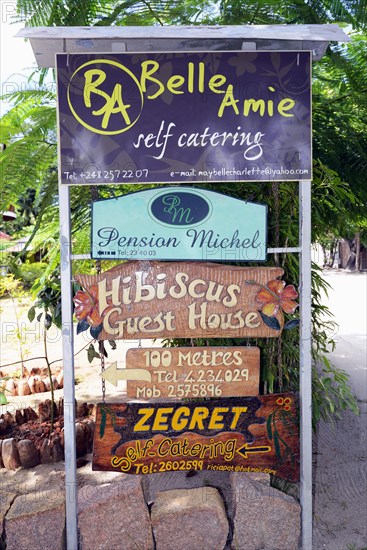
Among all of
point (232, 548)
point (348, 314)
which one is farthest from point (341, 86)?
point (348, 314)

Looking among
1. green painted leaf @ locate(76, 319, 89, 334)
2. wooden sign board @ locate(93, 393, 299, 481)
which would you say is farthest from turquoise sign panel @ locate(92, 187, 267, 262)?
wooden sign board @ locate(93, 393, 299, 481)

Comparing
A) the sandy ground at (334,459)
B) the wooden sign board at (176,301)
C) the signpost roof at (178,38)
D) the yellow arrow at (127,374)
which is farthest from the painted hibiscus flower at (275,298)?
the sandy ground at (334,459)

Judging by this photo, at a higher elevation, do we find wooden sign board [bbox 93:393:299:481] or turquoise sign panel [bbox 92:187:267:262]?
turquoise sign panel [bbox 92:187:267:262]

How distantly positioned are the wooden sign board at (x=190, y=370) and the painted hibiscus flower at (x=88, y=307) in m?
0.31

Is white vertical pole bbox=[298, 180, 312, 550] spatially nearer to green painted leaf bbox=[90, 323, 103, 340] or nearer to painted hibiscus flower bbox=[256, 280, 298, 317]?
painted hibiscus flower bbox=[256, 280, 298, 317]

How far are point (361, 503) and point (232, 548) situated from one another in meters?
1.19

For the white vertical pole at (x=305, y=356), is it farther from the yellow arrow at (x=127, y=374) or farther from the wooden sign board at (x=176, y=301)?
the yellow arrow at (x=127, y=374)

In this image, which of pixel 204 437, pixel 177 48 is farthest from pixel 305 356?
pixel 177 48

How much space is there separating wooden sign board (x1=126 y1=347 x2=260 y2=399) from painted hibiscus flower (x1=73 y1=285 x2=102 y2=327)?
311mm

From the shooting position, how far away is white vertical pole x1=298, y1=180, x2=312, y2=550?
3.34m

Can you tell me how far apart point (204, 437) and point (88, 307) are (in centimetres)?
110

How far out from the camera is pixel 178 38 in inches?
117

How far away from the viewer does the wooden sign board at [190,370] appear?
11.3 ft

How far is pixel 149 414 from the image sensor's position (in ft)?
11.6
